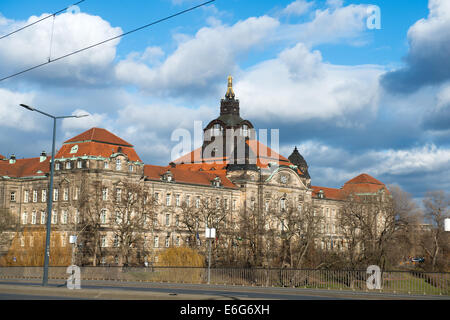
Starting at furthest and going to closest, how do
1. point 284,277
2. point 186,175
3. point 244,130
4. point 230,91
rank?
point 230,91 < point 244,130 < point 186,175 < point 284,277

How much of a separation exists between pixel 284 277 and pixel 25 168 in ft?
228

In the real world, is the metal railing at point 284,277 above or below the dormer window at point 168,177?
below

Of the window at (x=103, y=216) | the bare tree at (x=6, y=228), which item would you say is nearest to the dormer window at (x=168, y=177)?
the window at (x=103, y=216)

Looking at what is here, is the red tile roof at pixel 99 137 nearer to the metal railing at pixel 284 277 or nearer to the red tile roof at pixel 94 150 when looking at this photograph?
the red tile roof at pixel 94 150

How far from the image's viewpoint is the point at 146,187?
93688 mm

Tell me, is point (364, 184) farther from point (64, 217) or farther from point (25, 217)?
point (25, 217)

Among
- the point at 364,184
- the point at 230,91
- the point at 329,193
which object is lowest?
the point at 329,193

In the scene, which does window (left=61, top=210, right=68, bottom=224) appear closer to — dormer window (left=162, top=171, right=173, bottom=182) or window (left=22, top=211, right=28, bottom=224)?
window (left=22, top=211, right=28, bottom=224)

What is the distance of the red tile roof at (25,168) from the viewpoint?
323 feet

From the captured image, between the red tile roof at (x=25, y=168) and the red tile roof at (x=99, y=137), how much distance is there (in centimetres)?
767

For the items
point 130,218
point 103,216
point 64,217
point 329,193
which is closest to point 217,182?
point 130,218

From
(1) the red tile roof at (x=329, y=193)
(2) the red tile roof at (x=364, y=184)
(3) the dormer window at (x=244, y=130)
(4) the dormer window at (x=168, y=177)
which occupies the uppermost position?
(3) the dormer window at (x=244, y=130)

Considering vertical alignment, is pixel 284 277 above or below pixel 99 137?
below
